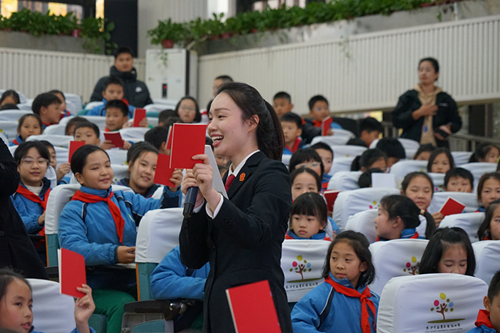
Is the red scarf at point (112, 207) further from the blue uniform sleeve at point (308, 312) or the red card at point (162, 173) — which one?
the blue uniform sleeve at point (308, 312)

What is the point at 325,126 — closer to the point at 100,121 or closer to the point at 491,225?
the point at 100,121

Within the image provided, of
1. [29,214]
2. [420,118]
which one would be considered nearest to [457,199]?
[420,118]

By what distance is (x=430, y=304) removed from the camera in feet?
9.37

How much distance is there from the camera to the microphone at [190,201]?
1.92 meters

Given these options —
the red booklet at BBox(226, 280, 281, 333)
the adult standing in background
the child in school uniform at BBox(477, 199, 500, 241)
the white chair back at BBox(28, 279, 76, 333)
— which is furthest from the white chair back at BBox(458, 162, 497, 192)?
the red booklet at BBox(226, 280, 281, 333)

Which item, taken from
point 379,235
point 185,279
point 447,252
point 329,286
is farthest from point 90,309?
point 379,235

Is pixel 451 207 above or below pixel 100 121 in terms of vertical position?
below

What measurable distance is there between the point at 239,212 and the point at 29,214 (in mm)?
2818

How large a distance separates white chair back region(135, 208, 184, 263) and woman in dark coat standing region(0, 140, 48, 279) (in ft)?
2.03

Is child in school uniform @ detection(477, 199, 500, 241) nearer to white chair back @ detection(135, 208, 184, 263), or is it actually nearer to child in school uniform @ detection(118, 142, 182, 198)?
white chair back @ detection(135, 208, 184, 263)

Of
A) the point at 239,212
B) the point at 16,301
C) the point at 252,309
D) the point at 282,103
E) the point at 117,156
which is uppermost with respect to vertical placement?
the point at 282,103

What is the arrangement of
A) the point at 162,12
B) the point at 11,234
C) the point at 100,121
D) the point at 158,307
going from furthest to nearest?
1. the point at 162,12
2. the point at 100,121
3. the point at 158,307
4. the point at 11,234

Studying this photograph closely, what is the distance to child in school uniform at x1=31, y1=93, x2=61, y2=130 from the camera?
7078mm

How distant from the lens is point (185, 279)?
3.19 metres
